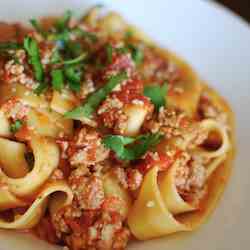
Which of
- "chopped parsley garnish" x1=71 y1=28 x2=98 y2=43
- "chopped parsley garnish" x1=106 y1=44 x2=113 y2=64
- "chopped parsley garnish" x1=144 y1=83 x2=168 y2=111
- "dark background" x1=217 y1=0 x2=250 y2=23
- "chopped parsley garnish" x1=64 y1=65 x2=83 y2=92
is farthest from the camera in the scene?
"dark background" x1=217 y1=0 x2=250 y2=23

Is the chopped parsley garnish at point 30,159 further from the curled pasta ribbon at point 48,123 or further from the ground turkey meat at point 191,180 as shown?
the ground turkey meat at point 191,180

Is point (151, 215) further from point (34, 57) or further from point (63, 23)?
point (63, 23)

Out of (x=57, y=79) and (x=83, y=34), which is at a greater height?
(x=83, y=34)

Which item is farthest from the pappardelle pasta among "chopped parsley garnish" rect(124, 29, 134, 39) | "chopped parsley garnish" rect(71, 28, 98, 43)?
"chopped parsley garnish" rect(124, 29, 134, 39)

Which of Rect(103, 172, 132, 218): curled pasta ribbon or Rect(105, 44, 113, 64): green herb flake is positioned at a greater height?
Rect(105, 44, 113, 64): green herb flake

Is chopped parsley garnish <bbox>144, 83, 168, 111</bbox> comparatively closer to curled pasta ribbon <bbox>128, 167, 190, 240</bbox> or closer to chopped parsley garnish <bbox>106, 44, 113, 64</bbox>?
chopped parsley garnish <bbox>106, 44, 113, 64</bbox>

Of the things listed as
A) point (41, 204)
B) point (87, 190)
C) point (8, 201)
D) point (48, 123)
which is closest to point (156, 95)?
point (48, 123)
